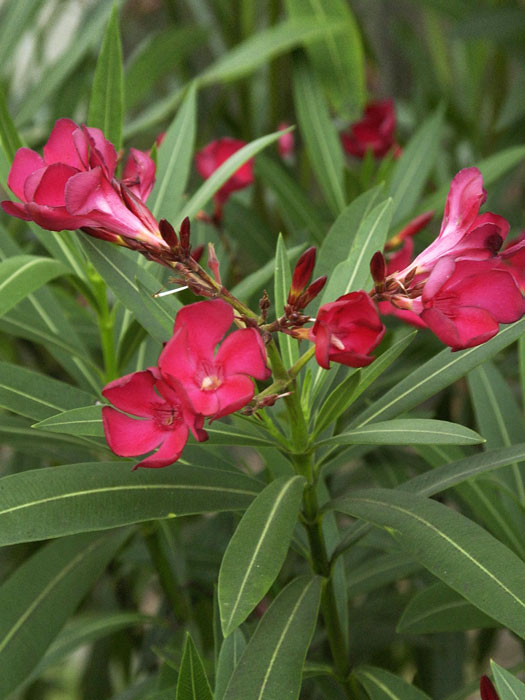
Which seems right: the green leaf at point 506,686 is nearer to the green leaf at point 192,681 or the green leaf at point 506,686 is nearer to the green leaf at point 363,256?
the green leaf at point 192,681

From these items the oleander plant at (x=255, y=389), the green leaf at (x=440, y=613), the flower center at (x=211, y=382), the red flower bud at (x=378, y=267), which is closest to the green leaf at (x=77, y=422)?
the oleander plant at (x=255, y=389)

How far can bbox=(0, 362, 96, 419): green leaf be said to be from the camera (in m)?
0.71

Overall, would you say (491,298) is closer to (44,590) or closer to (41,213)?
(41,213)

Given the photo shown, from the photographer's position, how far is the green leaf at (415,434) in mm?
551

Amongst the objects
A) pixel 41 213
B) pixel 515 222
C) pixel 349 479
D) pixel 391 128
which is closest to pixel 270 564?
pixel 41 213

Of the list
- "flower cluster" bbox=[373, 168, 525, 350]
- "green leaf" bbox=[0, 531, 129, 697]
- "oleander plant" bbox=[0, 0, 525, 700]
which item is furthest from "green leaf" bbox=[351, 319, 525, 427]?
"green leaf" bbox=[0, 531, 129, 697]

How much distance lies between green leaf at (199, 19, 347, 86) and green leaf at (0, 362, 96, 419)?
0.69 metres

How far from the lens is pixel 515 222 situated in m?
1.48

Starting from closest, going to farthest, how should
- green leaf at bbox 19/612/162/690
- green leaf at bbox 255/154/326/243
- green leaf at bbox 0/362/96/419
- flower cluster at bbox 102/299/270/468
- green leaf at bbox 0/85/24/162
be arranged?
1. flower cluster at bbox 102/299/270/468
2. green leaf at bbox 0/362/96/419
3. green leaf at bbox 0/85/24/162
4. green leaf at bbox 19/612/162/690
5. green leaf at bbox 255/154/326/243

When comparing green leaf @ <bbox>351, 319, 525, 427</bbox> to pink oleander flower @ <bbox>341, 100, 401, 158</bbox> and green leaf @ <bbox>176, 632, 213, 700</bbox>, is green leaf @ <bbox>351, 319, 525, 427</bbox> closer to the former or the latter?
green leaf @ <bbox>176, 632, 213, 700</bbox>

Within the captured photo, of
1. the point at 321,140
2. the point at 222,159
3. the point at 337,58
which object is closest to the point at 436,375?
the point at 222,159

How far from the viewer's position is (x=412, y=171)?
1.26 metres

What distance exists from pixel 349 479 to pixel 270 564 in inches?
30.7

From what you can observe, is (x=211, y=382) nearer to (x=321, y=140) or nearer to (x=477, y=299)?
(x=477, y=299)
